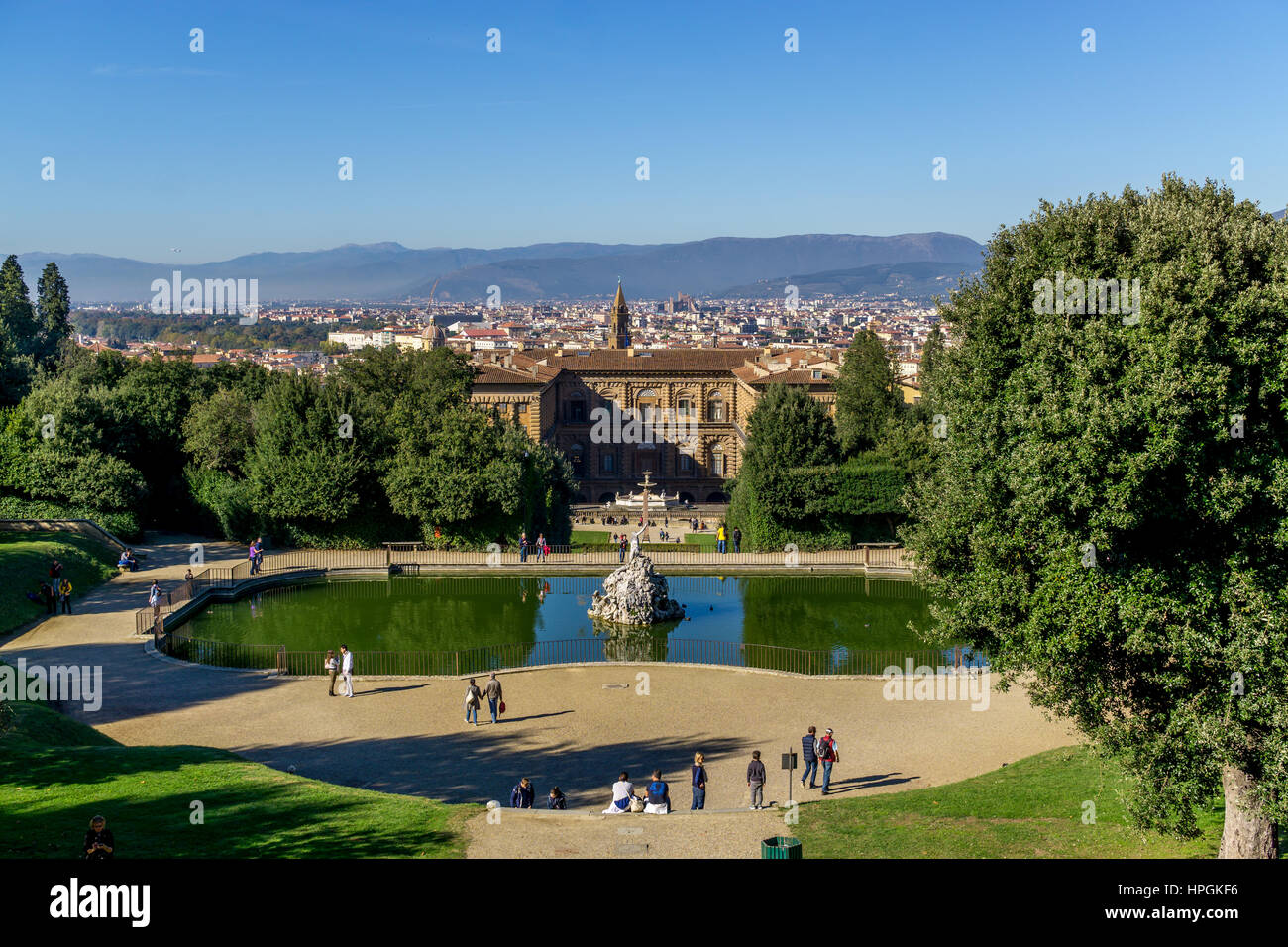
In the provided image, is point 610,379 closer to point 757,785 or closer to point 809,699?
point 809,699

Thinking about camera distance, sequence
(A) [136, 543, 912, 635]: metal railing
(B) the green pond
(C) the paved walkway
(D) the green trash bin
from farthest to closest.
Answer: (A) [136, 543, 912, 635]: metal railing → (B) the green pond → (C) the paved walkway → (D) the green trash bin

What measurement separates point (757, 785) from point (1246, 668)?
7.31 m

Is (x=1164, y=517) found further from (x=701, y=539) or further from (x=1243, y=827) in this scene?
(x=701, y=539)

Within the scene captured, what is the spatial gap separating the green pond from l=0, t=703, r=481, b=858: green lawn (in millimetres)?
8450

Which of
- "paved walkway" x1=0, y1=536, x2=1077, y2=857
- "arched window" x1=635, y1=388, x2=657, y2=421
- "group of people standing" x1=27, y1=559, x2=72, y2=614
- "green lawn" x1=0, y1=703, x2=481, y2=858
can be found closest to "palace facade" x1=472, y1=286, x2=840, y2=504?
"arched window" x1=635, y1=388, x2=657, y2=421

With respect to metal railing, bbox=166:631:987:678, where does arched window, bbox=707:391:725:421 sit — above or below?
above

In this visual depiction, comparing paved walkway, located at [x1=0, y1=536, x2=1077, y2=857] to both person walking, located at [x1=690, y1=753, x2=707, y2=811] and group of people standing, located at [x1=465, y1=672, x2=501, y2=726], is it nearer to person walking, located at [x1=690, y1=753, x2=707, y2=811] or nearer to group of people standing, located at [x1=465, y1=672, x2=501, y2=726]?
group of people standing, located at [x1=465, y1=672, x2=501, y2=726]

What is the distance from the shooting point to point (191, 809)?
16.1 meters

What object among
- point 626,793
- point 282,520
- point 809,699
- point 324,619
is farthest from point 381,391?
point 626,793

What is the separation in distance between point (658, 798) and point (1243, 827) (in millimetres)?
7961

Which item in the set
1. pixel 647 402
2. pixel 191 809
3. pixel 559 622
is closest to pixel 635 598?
pixel 559 622

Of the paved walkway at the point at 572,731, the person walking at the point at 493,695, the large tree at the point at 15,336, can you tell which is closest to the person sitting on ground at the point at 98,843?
the paved walkway at the point at 572,731

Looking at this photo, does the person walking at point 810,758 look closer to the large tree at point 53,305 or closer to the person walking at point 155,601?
the person walking at point 155,601

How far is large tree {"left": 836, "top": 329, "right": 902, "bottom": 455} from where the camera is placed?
188 feet
